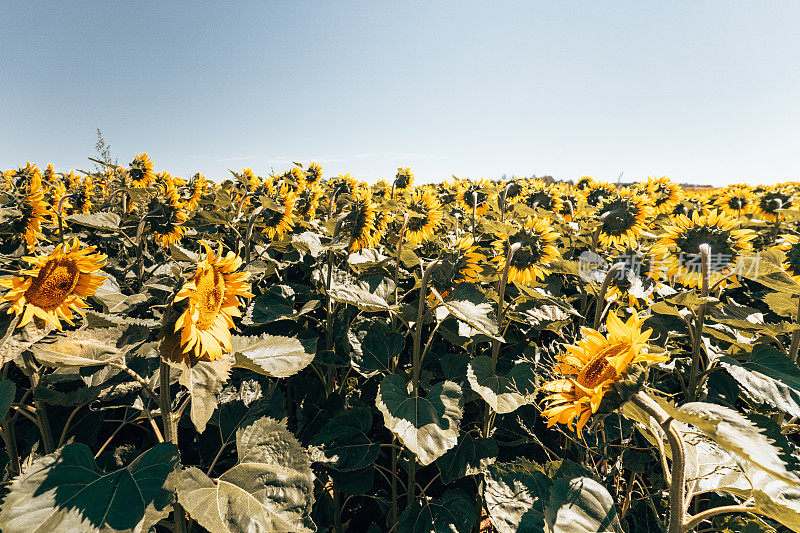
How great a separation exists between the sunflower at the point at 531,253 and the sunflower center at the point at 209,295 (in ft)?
5.89

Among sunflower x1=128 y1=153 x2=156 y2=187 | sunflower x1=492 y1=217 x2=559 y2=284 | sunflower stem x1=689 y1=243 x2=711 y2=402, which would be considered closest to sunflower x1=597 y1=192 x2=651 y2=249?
sunflower x1=492 y1=217 x2=559 y2=284

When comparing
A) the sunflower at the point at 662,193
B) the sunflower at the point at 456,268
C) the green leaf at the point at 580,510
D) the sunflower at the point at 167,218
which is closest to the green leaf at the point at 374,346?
the sunflower at the point at 456,268

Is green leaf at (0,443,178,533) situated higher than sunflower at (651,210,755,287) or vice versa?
sunflower at (651,210,755,287)

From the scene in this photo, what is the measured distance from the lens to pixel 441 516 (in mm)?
1859

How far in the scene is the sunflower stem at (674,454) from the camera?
882 millimetres

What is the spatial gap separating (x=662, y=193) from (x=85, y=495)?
23.7 feet

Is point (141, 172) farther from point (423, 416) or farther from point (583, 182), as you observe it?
point (583, 182)

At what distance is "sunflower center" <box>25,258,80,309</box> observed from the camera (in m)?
1.37

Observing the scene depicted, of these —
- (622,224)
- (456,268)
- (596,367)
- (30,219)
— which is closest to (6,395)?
(596,367)

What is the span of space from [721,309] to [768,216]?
4.92m

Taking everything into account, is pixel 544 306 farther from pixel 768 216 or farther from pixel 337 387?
pixel 768 216

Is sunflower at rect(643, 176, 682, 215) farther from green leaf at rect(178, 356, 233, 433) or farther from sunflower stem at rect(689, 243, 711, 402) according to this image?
green leaf at rect(178, 356, 233, 433)

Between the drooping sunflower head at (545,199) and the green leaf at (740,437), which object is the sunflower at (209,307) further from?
the drooping sunflower head at (545,199)

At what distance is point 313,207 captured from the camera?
445 cm
